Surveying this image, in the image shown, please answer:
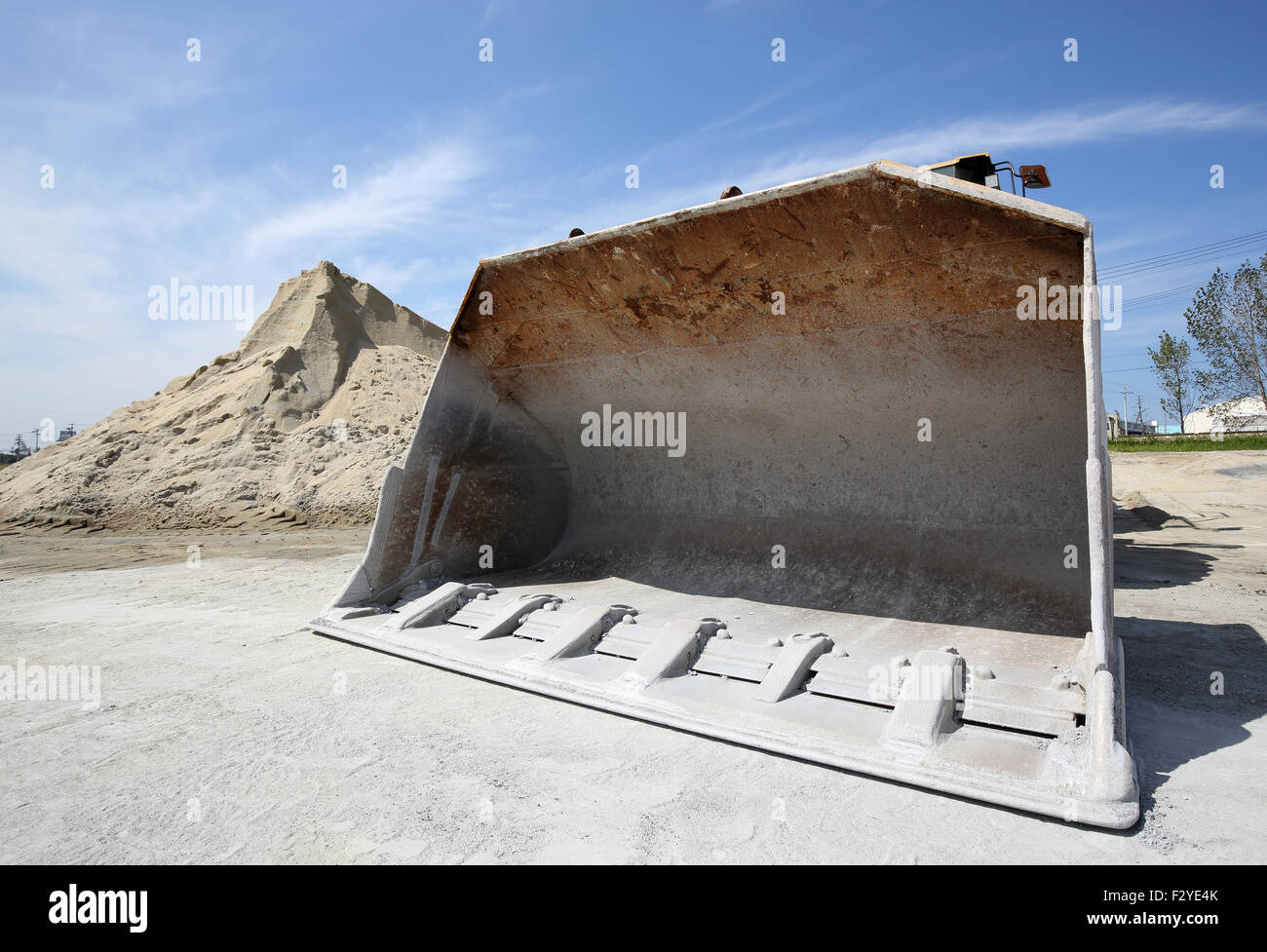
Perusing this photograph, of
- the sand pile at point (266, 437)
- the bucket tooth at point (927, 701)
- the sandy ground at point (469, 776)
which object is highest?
the sand pile at point (266, 437)

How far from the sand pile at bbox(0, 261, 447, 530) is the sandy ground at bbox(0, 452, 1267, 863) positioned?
24.6 feet

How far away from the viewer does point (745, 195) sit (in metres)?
2.96

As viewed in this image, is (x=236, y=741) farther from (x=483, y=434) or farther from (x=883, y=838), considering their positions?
(x=483, y=434)

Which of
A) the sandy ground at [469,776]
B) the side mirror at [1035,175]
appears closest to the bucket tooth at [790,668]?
the sandy ground at [469,776]

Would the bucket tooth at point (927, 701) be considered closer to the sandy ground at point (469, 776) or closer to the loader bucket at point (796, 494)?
the loader bucket at point (796, 494)

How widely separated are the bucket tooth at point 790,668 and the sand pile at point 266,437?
8656 mm

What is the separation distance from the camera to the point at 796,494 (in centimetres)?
411

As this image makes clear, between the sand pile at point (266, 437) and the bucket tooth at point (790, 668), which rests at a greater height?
the sand pile at point (266, 437)

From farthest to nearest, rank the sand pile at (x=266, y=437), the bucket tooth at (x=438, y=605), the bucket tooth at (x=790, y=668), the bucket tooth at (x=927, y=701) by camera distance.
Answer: the sand pile at (x=266, y=437), the bucket tooth at (x=438, y=605), the bucket tooth at (x=790, y=668), the bucket tooth at (x=927, y=701)

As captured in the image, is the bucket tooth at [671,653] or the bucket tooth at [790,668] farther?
the bucket tooth at [671,653]

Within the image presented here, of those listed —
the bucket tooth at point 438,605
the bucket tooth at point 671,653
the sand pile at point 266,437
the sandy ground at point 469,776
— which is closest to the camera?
the sandy ground at point 469,776

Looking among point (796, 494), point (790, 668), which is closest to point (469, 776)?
point (790, 668)

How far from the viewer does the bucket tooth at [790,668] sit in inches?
95.5

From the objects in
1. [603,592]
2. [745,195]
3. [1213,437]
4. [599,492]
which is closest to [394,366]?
[599,492]
